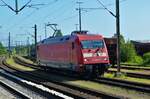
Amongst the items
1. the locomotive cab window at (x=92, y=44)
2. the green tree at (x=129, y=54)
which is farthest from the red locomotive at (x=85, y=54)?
the green tree at (x=129, y=54)

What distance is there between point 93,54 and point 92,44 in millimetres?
783

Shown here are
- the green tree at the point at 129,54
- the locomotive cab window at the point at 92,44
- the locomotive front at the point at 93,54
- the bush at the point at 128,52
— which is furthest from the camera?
the bush at the point at 128,52

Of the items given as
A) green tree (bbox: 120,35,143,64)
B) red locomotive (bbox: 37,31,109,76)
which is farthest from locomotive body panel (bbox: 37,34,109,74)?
Result: green tree (bbox: 120,35,143,64)

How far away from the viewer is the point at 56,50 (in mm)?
33938

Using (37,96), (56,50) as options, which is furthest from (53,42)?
(37,96)

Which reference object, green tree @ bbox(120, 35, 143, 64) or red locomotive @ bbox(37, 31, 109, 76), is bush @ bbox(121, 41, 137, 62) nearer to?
green tree @ bbox(120, 35, 143, 64)

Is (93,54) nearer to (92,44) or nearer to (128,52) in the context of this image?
(92,44)

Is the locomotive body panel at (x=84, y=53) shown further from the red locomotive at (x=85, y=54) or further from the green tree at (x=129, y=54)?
the green tree at (x=129, y=54)

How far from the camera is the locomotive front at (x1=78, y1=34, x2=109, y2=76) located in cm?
2786

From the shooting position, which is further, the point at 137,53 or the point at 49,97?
the point at 137,53

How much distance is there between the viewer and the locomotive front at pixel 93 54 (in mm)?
27859

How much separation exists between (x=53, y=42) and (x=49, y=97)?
17.0 m

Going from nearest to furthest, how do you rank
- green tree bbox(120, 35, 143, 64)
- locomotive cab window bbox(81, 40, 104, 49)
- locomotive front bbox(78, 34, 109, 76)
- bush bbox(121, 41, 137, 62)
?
locomotive front bbox(78, 34, 109, 76) → locomotive cab window bbox(81, 40, 104, 49) → green tree bbox(120, 35, 143, 64) → bush bbox(121, 41, 137, 62)

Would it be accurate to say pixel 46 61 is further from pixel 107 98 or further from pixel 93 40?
pixel 107 98
